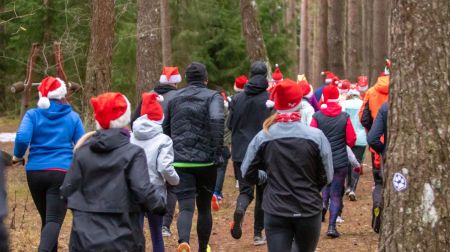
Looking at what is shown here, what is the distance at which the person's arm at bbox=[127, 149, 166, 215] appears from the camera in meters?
5.38

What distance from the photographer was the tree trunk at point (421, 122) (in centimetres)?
550

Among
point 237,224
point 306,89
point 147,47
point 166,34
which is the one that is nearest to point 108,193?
point 237,224

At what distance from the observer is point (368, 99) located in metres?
9.47

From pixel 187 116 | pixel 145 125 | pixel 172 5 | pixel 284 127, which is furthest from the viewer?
pixel 172 5

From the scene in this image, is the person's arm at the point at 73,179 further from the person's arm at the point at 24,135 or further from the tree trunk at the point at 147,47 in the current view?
the tree trunk at the point at 147,47

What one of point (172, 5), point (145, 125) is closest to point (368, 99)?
point (145, 125)

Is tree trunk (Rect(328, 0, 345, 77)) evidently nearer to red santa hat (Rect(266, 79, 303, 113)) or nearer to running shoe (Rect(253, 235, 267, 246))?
running shoe (Rect(253, 235, 267, 246))

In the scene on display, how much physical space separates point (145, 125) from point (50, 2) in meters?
17.8

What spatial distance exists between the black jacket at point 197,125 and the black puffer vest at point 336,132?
208cm

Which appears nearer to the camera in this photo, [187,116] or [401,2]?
[401,2]

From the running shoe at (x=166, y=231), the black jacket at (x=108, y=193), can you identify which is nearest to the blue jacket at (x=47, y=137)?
the black jacket at (x=108, y=193)

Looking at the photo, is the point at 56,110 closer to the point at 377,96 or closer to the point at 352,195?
the point at 377,96

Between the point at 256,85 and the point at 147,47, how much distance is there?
560 cm

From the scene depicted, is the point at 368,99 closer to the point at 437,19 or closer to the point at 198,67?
the point at 198,67
